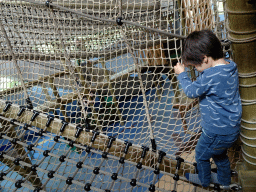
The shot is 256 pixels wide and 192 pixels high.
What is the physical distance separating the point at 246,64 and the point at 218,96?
0.17 meters

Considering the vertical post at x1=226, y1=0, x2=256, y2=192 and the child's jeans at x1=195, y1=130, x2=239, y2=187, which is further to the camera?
the child's jeans at x1=195, y1=130, x2=239, y2=187

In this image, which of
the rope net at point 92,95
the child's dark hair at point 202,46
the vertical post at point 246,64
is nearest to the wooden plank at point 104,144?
the rope net at point 92,95

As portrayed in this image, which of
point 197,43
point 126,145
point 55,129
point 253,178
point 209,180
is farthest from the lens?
point 55,129

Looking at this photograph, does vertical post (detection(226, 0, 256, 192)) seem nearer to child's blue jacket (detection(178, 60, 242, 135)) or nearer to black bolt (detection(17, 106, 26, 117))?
child's blue jacket (detection(178, 60, 242, 135))

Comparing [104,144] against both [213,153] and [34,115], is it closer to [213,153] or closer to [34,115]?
[34,115]

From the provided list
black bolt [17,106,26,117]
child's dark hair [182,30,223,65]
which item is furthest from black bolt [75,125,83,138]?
child's dark hair [182,30,223,65]

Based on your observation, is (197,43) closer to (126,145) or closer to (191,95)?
(191,95)

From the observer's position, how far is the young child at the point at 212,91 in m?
0.87

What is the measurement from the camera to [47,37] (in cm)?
175

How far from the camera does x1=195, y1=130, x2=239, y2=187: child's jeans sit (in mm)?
988

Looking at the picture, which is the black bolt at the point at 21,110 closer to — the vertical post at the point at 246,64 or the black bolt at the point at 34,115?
the black bolt at the point at 34,115

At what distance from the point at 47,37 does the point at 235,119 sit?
4.61 ft

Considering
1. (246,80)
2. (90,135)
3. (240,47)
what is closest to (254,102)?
(246,80)

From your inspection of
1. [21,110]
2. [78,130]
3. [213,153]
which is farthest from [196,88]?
[21,110]
